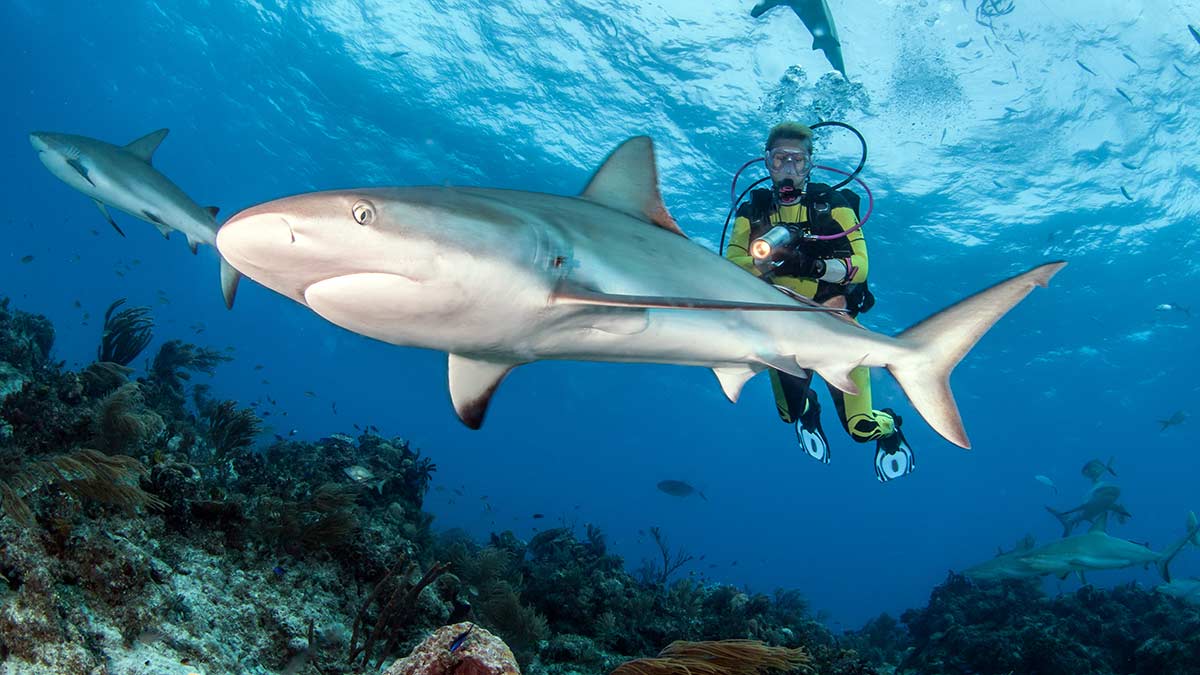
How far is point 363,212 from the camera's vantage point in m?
2.12

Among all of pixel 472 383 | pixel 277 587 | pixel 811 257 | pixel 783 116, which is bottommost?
pixel 277 587

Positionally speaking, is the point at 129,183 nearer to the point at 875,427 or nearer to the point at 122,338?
the point at 122,338

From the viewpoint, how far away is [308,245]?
205 centimetres

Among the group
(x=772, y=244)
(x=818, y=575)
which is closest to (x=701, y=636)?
(x=772, y=244)

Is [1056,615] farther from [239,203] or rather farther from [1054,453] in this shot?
[1054,453]

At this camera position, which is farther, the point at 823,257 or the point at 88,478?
the point at 823,257

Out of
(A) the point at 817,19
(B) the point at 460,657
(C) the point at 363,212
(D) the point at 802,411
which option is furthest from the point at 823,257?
(A) the point at 817,19

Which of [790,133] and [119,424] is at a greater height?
[790,133]

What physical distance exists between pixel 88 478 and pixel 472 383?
2.19m

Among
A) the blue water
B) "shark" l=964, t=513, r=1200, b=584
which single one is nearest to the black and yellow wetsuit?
"shark" l=964, t=513, r=1200, b=584

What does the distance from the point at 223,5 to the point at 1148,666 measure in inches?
1360

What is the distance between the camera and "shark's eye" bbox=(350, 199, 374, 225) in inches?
83.4

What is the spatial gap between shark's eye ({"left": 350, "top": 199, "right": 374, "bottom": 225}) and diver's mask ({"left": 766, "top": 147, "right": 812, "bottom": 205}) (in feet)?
16.0

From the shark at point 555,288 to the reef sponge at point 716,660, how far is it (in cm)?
174
